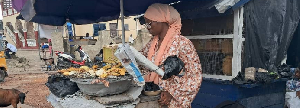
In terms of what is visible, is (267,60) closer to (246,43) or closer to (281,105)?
(246,43)

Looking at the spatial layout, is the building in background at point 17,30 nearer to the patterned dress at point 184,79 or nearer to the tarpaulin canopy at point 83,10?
the tarpaulin canopy at point 83,10

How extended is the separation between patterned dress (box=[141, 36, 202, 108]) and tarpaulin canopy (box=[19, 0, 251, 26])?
1048 mm

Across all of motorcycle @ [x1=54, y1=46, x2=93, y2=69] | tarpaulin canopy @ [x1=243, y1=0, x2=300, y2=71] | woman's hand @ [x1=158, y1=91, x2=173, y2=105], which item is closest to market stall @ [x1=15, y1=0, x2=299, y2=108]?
tarpaulin canopy @ [x1=243, y1=0, x2=300, y2=71]

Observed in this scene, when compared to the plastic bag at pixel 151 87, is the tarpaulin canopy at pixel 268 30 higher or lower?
higher

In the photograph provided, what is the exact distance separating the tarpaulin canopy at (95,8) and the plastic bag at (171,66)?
132cm

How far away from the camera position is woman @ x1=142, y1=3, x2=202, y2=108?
2307mm

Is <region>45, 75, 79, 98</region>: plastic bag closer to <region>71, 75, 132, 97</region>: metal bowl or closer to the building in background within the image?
<region>71, 75, 132, 97</region>: metal bowl

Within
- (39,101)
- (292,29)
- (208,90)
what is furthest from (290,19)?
(39,101)

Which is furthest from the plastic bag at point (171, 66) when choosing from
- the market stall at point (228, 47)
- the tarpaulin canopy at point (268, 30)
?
the tarpaulin canopy at point (268, 30)

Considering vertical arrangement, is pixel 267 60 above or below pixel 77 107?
above

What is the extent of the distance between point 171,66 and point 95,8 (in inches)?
97.7

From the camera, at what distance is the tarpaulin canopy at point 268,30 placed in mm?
3672

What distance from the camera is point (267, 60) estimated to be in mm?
3988

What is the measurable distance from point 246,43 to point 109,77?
244 cm
